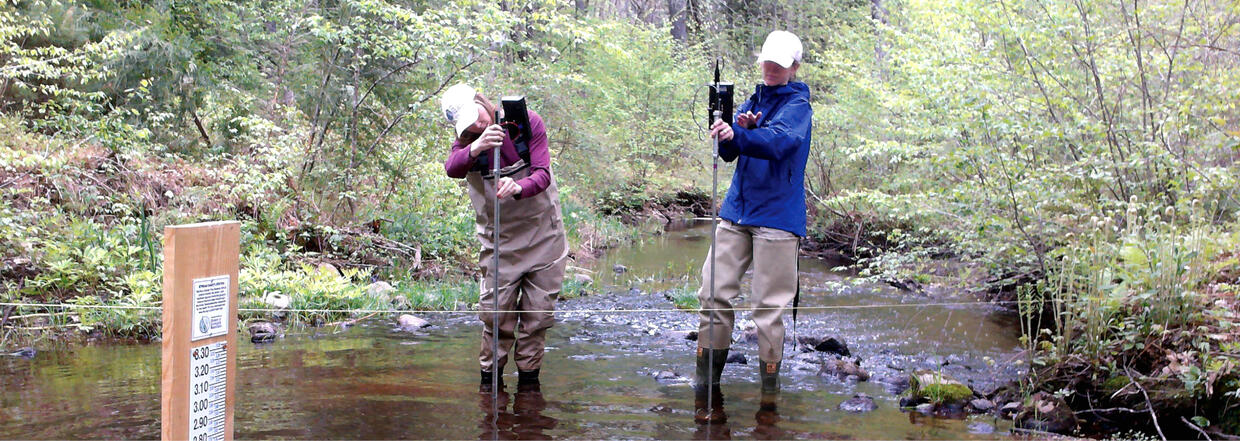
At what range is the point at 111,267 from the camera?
7.14 meters

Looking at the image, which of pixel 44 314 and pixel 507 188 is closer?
pixel 507 188

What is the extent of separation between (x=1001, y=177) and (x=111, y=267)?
6.82 metres

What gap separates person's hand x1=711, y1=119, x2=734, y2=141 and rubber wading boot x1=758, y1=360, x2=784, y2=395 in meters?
1.33

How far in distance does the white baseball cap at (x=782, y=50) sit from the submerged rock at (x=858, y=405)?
182 cm

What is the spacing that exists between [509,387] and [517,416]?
0.63 meters

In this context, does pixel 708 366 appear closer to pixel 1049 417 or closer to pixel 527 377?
pixel 527 377

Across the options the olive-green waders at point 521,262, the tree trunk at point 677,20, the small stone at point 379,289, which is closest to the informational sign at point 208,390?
the olive-green waders at point 521,262

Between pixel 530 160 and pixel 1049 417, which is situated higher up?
pixel 530 160

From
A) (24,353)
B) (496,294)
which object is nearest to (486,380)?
(496,294)

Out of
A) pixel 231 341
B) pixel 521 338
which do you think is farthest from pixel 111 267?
pixel 231 341

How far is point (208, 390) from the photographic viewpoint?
8.39ft

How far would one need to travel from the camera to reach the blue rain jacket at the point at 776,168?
4.74 m

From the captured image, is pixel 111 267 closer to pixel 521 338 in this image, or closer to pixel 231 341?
pixel 521 338

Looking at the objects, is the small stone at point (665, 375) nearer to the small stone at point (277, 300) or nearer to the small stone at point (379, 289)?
the small stone at point (277, 300)
